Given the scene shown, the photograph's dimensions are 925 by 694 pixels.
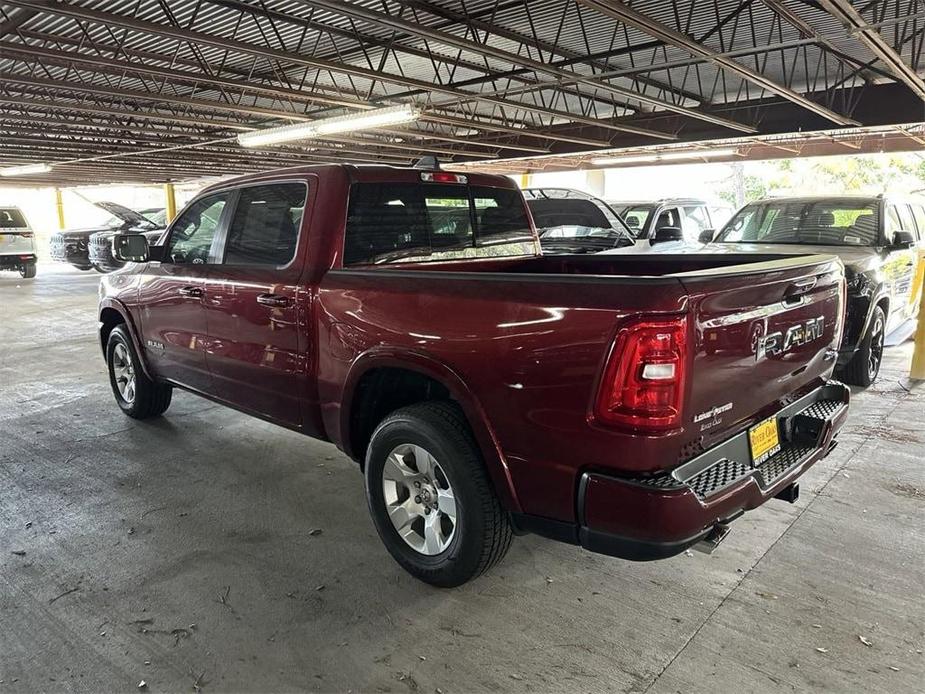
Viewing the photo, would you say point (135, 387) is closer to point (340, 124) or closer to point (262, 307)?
point (262, 307)

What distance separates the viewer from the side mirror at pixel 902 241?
232 inches

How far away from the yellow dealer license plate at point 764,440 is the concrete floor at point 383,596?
0.63 m

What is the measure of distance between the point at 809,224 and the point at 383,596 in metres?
5.63

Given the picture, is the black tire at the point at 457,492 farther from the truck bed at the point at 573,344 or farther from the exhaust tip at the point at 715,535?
the exhaust tip at the point at 715,535

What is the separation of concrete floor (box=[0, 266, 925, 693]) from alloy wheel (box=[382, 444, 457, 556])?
0.72ft

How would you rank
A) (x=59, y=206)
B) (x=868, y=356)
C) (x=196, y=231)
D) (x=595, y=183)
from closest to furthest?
(x=196, y=231) → (x=868, y=356) → (x=595, y=183) → (x=59, y=206)

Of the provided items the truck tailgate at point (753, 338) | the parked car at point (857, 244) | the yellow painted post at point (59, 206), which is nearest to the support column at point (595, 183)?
the parked car at point (857, 244)

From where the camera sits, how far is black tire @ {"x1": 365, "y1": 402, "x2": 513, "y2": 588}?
2578mm

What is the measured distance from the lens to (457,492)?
2.61 meters

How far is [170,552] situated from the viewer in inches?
126

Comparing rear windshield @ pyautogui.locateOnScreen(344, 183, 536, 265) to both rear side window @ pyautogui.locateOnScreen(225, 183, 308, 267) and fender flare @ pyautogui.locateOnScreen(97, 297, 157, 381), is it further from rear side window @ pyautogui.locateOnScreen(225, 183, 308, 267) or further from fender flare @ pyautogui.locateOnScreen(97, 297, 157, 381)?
fender flare @ pyautogui.locateOnScreen(97, 297, 157, 381)

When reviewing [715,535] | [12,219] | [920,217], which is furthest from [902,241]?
[12,219]

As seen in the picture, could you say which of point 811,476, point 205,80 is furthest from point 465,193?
point 205,80

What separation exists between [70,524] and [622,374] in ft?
10.0
